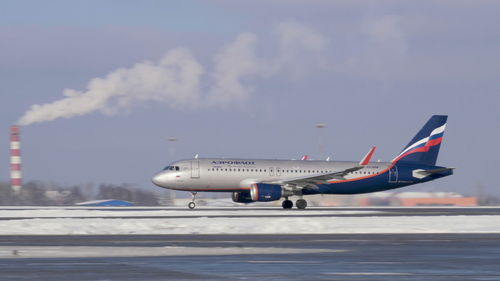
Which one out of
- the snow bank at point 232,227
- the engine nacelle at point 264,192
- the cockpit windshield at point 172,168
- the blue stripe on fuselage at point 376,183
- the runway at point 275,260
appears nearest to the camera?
the runway at point 275,260

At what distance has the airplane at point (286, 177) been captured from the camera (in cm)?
5647

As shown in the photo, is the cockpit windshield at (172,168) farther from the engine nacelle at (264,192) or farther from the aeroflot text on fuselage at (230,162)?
the engine nacelle at (264,192)

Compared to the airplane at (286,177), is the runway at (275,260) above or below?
below

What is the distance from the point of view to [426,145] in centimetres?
6366

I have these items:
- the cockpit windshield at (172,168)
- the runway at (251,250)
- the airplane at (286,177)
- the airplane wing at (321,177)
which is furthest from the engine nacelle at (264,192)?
the runway at (251,250)

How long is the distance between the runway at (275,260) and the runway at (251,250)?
0.02 meters

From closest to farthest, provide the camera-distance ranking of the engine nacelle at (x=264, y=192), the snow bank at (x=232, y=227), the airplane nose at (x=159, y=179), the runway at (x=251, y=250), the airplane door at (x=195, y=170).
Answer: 1. the runway at (x=251, y=250)
2. the snow bank at (x=232, y=227)
3. the engine nacelle at (x=264, y=192)
4. the airplane door at (x=195, y=170)
5. the airplane nose at (x=159, y=179)

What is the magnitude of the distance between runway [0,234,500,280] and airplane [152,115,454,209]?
28.0 metres

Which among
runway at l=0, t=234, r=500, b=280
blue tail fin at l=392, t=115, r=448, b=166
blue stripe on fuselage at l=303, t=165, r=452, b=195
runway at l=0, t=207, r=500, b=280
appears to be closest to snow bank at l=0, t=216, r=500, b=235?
runway at l=0, t=207, r=500, b=280

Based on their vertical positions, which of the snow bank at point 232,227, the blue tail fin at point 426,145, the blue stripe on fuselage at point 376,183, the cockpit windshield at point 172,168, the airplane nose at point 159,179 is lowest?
the snow bank at point 232,227

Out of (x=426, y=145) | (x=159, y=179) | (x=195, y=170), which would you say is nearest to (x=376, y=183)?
(x=426, y=145)

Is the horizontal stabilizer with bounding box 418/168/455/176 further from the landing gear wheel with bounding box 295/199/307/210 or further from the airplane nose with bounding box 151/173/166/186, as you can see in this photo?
the airplane nose with bounding box 151/173/166/186

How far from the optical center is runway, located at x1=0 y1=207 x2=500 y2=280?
17.5 metres

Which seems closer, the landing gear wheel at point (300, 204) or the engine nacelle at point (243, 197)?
the landing gear wheel at point (300, 204)
